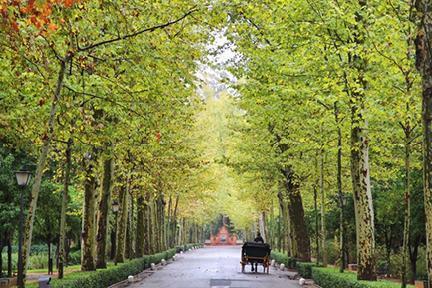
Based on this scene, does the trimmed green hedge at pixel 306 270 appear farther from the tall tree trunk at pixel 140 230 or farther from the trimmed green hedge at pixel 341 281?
the tall tree trunk at pixel 140 230

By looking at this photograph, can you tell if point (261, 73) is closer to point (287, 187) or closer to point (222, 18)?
point (222, 18)

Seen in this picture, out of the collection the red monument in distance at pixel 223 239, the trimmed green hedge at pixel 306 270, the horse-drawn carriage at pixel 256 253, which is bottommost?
the red monument in distance at pixel 223 239

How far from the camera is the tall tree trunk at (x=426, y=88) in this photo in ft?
27.8

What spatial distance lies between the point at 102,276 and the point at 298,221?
13.6m

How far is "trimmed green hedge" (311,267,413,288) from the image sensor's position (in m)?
14.1

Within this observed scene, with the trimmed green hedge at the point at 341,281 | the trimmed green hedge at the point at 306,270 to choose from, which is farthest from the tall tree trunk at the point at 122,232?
the trimmed green hedge at the point at 341,281

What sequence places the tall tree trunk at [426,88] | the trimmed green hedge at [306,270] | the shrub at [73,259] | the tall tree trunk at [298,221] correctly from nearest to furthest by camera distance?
the tall tree trunk at [426,88]
the trimmed green hedge at [306,270]
the tall tree trunk at [298,221]
the shrub at [73,259]

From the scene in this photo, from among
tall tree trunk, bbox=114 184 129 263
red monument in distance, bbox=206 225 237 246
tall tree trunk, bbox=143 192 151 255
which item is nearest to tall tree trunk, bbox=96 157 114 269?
tall tree trunk, bbox=114 184 129 263

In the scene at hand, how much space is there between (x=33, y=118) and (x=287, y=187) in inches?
738

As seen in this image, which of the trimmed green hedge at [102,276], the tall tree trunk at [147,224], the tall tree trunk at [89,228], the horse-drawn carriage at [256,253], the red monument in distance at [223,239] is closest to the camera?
the trimmed green hedge at [102,276]

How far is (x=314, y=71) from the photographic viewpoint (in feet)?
56.1

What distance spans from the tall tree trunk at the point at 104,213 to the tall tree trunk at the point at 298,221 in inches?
399

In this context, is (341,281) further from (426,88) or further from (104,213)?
(104,213)

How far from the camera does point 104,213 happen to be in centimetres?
2356
